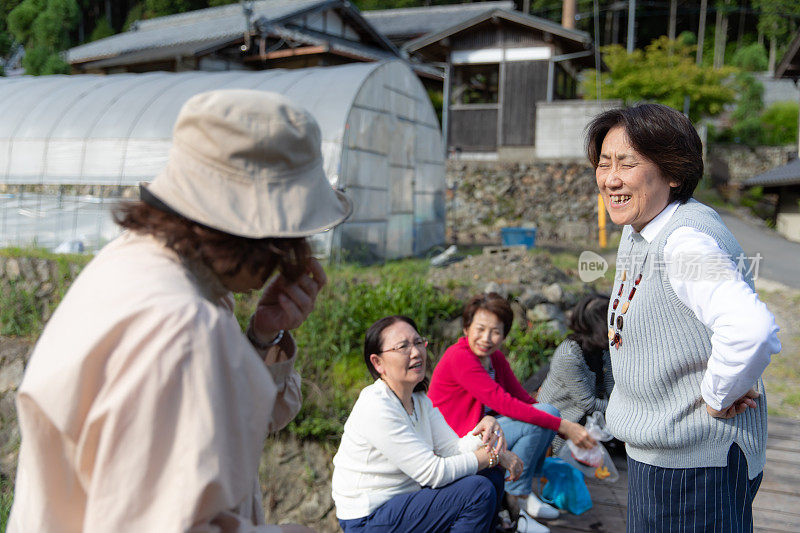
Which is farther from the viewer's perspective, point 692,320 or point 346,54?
point 346,54

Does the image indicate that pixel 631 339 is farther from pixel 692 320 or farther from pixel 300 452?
pixel 300 452

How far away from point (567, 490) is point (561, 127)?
438 inches

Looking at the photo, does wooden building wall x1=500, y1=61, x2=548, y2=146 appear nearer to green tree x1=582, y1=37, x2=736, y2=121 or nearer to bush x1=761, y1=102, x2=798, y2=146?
green tree x1=582, y1=37, x2=736, y2=121

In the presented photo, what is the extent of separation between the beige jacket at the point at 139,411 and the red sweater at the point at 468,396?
6.71 feet

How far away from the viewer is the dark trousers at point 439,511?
224 centimetres

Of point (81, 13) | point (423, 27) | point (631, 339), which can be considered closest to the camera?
point (631, 339)

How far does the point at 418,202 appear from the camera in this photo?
912 centimetres

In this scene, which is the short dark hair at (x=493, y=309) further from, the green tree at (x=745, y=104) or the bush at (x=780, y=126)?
the bush at (x=780, y=126)

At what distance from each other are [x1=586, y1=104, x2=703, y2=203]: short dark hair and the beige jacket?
3.95 feet

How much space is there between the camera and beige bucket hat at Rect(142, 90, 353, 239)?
0.96 meters

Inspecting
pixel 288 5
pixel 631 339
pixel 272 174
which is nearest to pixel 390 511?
pixel 631 339

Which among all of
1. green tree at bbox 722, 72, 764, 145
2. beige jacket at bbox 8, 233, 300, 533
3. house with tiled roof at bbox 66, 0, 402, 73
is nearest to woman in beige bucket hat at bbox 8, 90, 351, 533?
beige jacket at bbox 8, 233, 300, 533

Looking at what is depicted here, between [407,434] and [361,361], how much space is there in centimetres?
303

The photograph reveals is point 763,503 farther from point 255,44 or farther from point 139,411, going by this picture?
point 255,44
